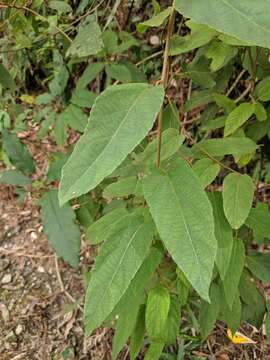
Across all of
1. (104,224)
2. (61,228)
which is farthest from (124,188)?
(61,228)

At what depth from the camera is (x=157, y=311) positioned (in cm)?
117

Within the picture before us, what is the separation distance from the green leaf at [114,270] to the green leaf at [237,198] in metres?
0.20

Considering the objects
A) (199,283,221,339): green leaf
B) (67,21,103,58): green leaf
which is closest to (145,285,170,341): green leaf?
(199,283,221,339): green leaf

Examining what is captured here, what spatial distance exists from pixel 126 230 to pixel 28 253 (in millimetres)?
1673

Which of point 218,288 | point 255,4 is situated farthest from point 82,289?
point 255,4

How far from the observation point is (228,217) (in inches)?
41.9

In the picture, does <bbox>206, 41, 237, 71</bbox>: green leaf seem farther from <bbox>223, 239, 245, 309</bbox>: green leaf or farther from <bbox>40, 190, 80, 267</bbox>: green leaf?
<bbox>40, 190, 80, 267</bbox>: green leaf

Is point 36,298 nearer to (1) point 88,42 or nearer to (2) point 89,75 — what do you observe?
(2) point 89,75

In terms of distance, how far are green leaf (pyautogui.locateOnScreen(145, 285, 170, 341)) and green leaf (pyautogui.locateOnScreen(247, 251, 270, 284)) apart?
1.19ft

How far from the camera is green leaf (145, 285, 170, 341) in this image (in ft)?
3.82

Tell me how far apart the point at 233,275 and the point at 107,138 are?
650mm

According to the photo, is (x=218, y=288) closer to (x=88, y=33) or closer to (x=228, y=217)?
(x=228, y=217)

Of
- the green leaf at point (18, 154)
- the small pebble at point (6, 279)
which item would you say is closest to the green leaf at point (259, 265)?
the green leaf at point (18, 154)

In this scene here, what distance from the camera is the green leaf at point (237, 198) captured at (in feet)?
3.49
